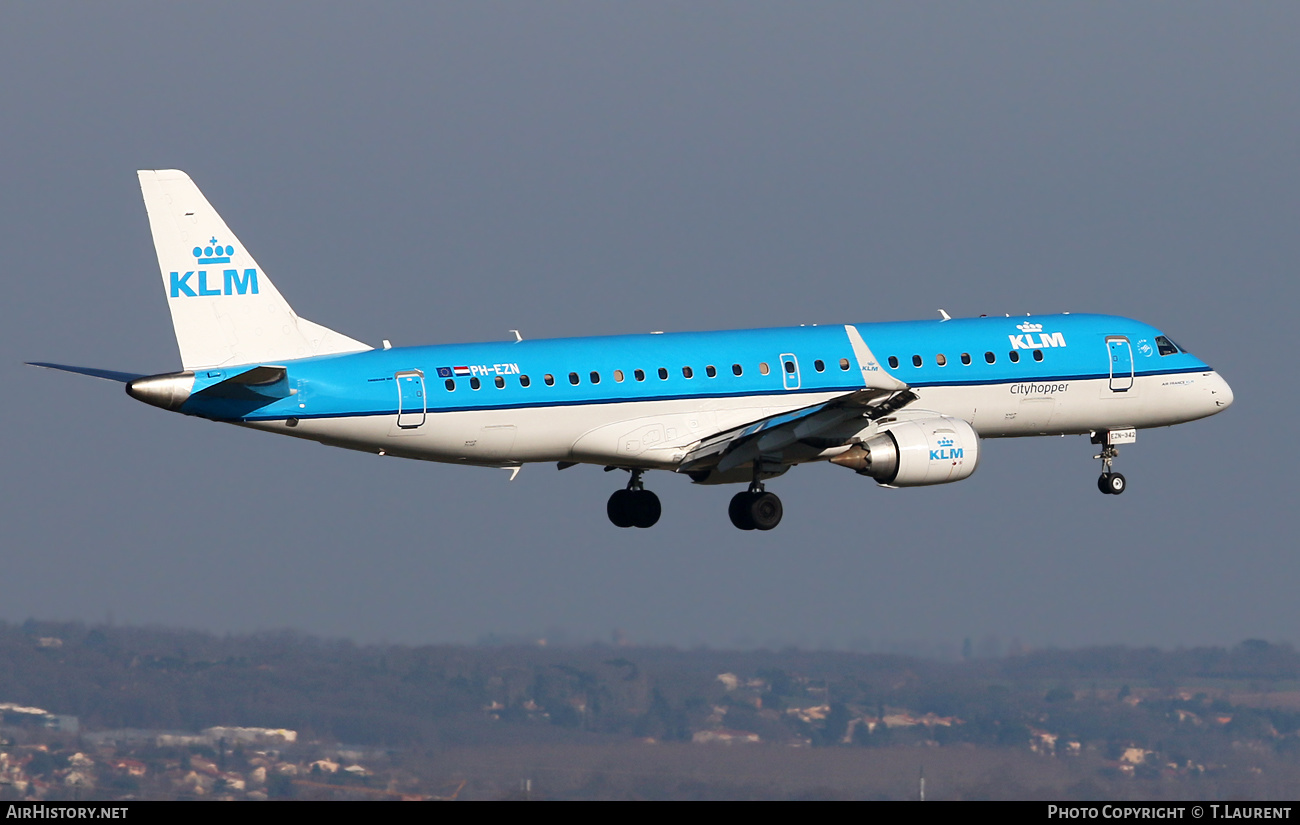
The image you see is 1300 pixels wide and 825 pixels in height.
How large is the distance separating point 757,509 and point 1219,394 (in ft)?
49.6

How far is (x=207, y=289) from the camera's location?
5719cm

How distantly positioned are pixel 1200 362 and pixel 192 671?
31.1 m

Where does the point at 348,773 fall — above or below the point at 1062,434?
below

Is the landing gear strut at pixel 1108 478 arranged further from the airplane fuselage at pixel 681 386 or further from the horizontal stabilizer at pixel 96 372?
the horizontal stabilizer at pixel 96 372

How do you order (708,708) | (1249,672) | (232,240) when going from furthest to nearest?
1. (1249,672)
2. (708,708)
3. (232,240)

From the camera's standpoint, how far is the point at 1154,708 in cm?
7350

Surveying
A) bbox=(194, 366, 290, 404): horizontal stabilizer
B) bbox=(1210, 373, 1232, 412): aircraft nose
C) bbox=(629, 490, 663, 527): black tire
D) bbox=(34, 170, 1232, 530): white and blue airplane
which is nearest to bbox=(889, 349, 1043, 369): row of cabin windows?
bbox=(34, 170, 1232, 530): white and blue airplane

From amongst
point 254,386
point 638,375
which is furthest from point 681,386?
point 254,386

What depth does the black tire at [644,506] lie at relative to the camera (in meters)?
65.1

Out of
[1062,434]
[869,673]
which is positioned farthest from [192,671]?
[1062,434]

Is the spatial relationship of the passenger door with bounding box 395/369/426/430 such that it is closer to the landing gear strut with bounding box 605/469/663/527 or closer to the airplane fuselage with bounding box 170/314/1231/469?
the airplane fuselage with bounding box 170/314/1231/469

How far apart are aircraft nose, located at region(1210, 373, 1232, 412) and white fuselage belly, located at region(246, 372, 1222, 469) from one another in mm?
945

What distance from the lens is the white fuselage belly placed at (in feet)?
189
